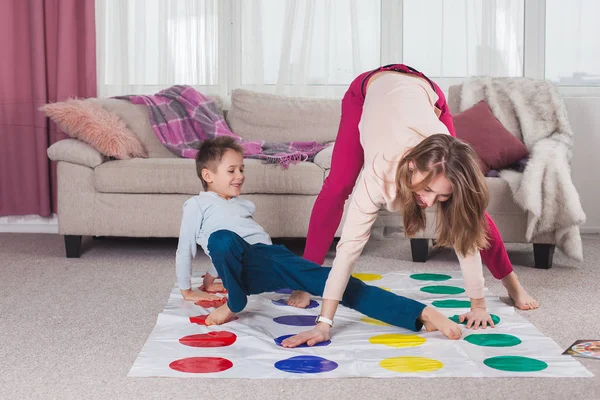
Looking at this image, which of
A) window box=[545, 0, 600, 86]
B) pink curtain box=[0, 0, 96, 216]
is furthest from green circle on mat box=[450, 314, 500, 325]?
pink curtain box=[0, 0, 96, 216]

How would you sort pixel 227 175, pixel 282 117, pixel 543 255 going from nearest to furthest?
pixel 227 175 < pixel 543 255 < pixel 282 117

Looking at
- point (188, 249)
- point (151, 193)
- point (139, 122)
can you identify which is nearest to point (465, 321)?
point (188, 249)

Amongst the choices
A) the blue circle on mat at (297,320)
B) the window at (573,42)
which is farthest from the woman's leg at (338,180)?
the window at (573,42)

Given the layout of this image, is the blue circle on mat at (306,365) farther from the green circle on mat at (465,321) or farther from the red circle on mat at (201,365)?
the green circle on mat at (465,321)

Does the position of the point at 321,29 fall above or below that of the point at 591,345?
above

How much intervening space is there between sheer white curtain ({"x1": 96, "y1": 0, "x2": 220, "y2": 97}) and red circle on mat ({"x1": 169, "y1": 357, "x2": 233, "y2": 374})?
2759mm

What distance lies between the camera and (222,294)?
2795 mm

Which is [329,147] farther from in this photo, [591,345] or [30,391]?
[30,391]

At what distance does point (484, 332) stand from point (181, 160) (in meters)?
1.78

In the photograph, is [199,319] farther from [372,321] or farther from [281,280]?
[372,321]

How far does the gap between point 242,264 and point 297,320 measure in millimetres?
248

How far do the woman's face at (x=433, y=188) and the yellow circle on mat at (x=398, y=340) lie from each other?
1.44 feet

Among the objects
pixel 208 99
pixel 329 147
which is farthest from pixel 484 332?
pixel 208 99

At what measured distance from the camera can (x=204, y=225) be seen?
2.64m
